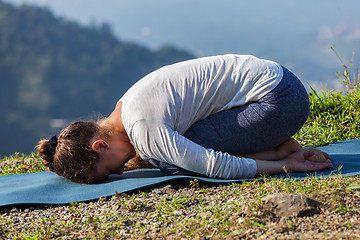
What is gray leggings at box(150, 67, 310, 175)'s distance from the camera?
10.1ft

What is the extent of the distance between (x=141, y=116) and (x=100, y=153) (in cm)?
42

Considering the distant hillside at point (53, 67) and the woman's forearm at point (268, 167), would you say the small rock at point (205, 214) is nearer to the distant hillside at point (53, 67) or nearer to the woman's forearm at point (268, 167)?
the woman's forearm at point (268, 167)

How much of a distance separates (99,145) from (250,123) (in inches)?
42.1

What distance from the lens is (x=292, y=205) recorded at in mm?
2217

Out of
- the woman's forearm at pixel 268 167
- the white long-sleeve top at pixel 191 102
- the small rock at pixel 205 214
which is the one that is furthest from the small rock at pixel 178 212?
the woman's forearm at pixel 268 167

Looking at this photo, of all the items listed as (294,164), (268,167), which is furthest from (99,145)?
(294,164)

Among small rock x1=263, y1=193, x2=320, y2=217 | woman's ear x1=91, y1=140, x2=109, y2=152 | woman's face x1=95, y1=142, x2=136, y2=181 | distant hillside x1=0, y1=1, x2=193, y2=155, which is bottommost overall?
small rock x1=263, y1=193, x2=320, y2=217

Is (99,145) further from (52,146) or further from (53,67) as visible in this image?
(53,67)

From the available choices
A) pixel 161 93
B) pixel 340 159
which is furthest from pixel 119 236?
pixel 340 159

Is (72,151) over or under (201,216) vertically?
over

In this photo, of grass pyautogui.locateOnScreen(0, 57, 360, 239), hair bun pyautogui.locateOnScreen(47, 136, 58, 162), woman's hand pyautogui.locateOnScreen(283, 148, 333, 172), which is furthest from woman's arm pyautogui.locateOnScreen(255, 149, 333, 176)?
hair bun pyautogui.locateOnScreen(47, 136, 58, 162)

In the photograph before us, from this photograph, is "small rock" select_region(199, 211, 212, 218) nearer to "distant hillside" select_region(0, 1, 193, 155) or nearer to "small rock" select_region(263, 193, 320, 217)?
"small rock" select_region(263, 193, 320, 217)

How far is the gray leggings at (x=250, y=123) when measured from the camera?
3.07 m

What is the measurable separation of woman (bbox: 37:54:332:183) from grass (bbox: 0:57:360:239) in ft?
0.73
